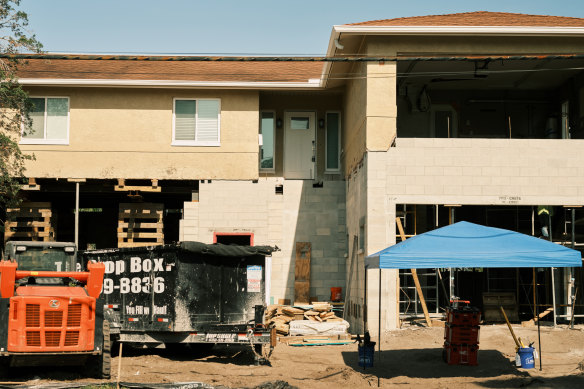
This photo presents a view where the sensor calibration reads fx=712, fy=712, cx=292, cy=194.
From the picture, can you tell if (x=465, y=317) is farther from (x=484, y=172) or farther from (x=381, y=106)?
(x=381, y=106)

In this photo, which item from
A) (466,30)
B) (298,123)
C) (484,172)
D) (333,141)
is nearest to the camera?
(466,30)

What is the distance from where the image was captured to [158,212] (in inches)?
893

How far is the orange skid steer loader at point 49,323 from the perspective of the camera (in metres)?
10.8

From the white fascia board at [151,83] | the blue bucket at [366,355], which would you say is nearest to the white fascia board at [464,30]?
the white fascia board at [151,83]

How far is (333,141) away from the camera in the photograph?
25.0 metres

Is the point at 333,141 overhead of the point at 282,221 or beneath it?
overhead

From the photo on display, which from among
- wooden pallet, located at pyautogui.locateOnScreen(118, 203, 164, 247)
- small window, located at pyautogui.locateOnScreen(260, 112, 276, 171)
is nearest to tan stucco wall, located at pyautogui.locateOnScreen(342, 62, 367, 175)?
small window, located at pyautogui.locateOnScreen(260, 112, 276, 171)

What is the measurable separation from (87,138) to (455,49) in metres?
11.9

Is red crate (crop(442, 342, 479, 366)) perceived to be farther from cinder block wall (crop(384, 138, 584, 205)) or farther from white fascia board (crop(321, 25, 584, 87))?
white fascia board (crop(321, 25, 584, 87))

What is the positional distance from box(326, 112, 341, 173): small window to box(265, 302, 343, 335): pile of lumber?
6.71 metres

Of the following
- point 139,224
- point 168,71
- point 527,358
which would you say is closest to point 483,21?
point 527,358

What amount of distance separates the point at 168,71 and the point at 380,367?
1421cm

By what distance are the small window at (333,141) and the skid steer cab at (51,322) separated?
14.2 meters

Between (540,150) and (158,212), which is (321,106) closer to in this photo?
(158,212)
